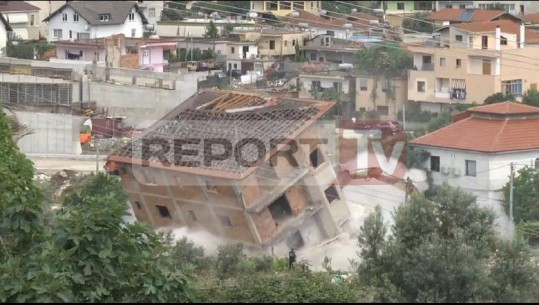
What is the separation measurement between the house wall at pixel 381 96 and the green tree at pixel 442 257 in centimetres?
546

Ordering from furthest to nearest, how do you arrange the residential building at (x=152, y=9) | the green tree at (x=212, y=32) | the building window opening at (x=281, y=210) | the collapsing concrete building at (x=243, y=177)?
the residential building at (x=152, y=9)
the green tree at (x=212, y=32)
the building window opening at (x=281, y=210)
the collapsing concrete building at (x=243, y=177)

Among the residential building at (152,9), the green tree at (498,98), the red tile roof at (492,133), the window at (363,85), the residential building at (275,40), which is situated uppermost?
the residential building at (152,9)

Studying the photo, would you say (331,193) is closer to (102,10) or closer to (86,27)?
(86,27)

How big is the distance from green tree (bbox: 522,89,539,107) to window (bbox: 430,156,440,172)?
1.76 meters

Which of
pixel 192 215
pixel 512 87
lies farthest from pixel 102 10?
pixel 192 215

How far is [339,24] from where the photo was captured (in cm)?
1434

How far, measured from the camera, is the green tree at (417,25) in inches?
556

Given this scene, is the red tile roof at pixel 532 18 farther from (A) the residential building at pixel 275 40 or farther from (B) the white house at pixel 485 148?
(B) the white house at pixel 485 148

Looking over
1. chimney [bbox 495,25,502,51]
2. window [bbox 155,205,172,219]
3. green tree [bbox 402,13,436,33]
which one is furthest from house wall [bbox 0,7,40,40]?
window [bbox 155,205,172,219]

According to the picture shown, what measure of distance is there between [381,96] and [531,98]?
1.31 metres

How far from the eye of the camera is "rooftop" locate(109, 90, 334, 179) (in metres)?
7.88

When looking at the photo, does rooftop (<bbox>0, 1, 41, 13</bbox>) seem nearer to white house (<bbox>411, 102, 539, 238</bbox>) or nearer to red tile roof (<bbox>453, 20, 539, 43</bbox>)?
red tile roof (<bbox>453, 20, 539, 43</bbox>)

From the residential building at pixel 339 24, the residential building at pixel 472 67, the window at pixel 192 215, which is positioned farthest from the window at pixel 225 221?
the residential building at pixel 339 24

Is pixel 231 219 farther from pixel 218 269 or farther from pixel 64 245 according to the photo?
pixel 64 245
